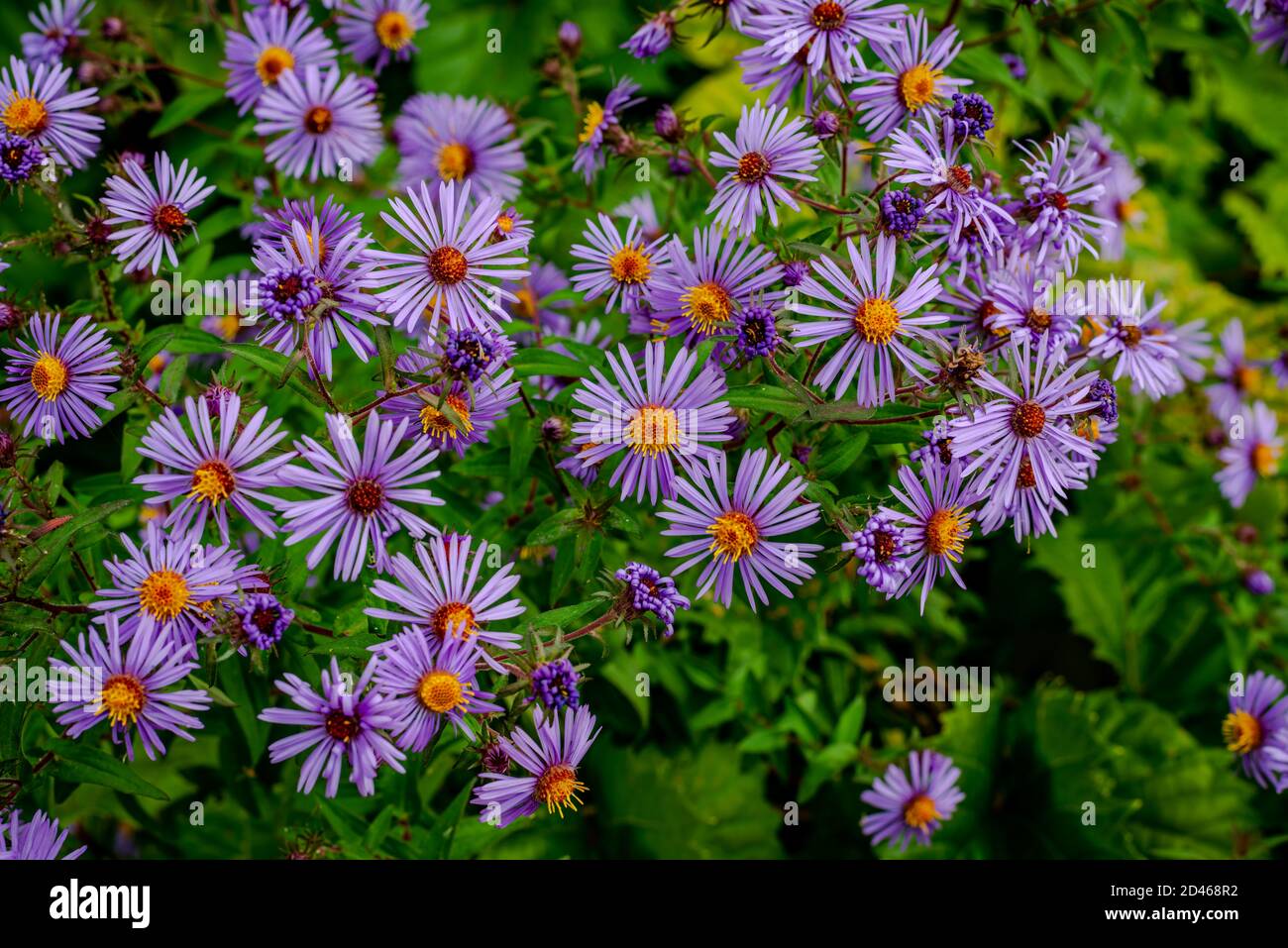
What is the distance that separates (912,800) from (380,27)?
6.74 ft

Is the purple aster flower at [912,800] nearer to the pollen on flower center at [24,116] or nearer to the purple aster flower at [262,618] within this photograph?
the purple aster flower at [262,618]

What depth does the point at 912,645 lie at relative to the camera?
9.64 ft

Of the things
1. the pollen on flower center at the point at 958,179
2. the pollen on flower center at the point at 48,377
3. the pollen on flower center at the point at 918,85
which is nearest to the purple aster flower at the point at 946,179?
the pollen on flower center at the point at 958,179

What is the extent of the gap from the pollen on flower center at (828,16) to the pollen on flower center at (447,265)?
0.72 meters

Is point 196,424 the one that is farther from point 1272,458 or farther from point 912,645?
point 1272,458

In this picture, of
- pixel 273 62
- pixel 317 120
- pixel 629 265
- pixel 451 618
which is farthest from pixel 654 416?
pixel 273 62

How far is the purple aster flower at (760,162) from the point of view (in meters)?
1.63

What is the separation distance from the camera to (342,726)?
1373mm

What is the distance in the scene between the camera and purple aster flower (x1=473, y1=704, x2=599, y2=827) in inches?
56.8

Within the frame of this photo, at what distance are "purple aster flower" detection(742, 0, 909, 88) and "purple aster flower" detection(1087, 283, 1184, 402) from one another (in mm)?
616

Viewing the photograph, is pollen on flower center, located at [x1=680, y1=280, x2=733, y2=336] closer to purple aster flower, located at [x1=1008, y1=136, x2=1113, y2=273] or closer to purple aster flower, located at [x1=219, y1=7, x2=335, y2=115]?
purple aster flower, located at [x1=1008, y1=136, x2=1113, y2=273]

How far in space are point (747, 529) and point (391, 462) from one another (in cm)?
53

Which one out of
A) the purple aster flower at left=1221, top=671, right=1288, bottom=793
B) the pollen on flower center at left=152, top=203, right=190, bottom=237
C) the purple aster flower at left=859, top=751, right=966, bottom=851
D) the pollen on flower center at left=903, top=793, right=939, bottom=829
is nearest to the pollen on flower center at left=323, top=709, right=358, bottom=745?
the pollen on flower center at left=152, top=203, right=190, bottom=237

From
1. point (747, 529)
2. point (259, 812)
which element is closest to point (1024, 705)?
point (747, 529)
